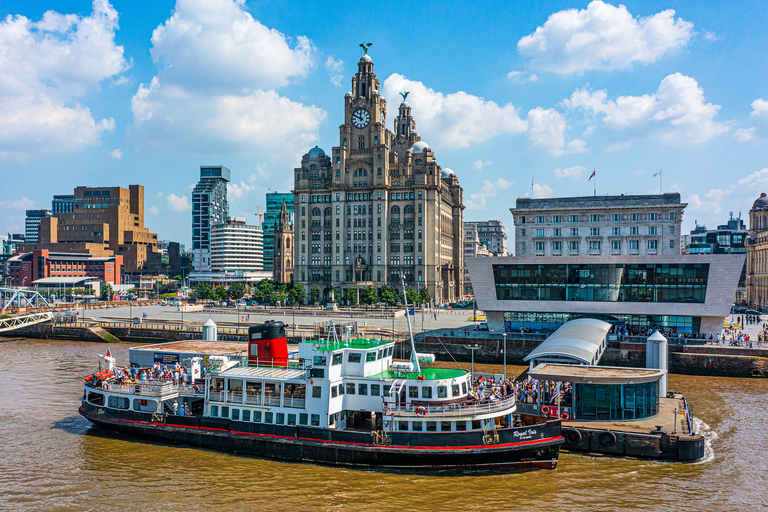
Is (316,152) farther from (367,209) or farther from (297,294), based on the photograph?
(297,294)

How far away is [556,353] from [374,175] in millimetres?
97020

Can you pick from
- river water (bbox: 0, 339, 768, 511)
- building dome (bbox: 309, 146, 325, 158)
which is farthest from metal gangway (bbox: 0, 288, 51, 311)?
river water (bbox: 0, 339, 768, 511)

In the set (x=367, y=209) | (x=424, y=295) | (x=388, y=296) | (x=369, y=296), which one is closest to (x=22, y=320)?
(x=369, y=296)

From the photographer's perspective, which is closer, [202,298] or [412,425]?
[412,425]

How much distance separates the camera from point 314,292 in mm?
136875

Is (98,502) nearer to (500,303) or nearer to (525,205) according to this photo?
(500,303)

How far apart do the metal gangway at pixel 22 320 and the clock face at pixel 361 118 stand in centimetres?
7558

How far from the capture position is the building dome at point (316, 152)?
14050 centimetres

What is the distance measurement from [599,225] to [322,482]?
7016 cm

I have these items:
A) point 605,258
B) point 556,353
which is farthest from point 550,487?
point 605,258

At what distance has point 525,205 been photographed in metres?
90.4

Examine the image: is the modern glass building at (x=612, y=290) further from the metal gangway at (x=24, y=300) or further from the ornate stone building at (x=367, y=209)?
the metal gangway at (x=24, y=300)

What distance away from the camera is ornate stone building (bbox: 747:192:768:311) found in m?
115

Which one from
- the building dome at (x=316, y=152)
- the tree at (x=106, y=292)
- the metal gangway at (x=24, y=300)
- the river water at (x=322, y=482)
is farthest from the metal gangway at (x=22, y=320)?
the tree at (x=106, y=292)
